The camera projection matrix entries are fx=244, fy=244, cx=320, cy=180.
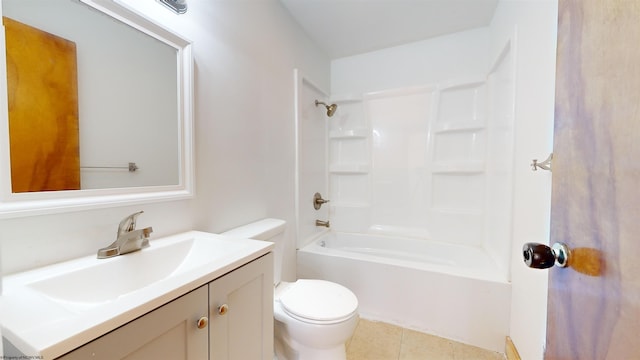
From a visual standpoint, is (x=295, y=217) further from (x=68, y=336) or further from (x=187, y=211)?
(x=68, y=336)

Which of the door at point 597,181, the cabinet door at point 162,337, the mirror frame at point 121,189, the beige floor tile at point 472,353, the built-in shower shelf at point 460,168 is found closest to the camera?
the door at point 597,181

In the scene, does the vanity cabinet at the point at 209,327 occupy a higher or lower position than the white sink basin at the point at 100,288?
lower

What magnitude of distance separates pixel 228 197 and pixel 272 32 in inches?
47.1

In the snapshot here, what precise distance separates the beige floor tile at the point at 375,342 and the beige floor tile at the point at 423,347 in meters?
0.04

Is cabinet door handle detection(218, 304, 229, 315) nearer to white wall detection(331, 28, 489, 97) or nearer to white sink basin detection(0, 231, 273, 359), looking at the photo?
white sink basin detection(0, 231, 273, 359)

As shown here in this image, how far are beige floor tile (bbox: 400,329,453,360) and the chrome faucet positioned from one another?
1546 mm

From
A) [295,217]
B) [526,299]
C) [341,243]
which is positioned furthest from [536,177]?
[341,243]

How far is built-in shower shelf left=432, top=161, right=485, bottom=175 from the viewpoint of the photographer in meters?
2.11

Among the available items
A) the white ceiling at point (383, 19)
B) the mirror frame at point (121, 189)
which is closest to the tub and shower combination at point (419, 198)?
the white ceiling at point (383, 19)

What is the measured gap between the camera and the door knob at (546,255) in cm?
52

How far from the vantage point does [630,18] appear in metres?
0.36

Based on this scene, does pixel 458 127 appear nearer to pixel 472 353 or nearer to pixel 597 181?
pixel 472 353

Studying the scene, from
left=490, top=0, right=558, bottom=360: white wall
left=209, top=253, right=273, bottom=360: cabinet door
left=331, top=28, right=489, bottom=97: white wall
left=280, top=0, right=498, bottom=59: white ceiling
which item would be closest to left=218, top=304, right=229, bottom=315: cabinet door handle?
left=209, top=253, right=273, bottom=360: cabinet door

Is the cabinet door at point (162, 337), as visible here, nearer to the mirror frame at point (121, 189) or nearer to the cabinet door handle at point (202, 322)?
the cabinet door handle at point (202, 322)
